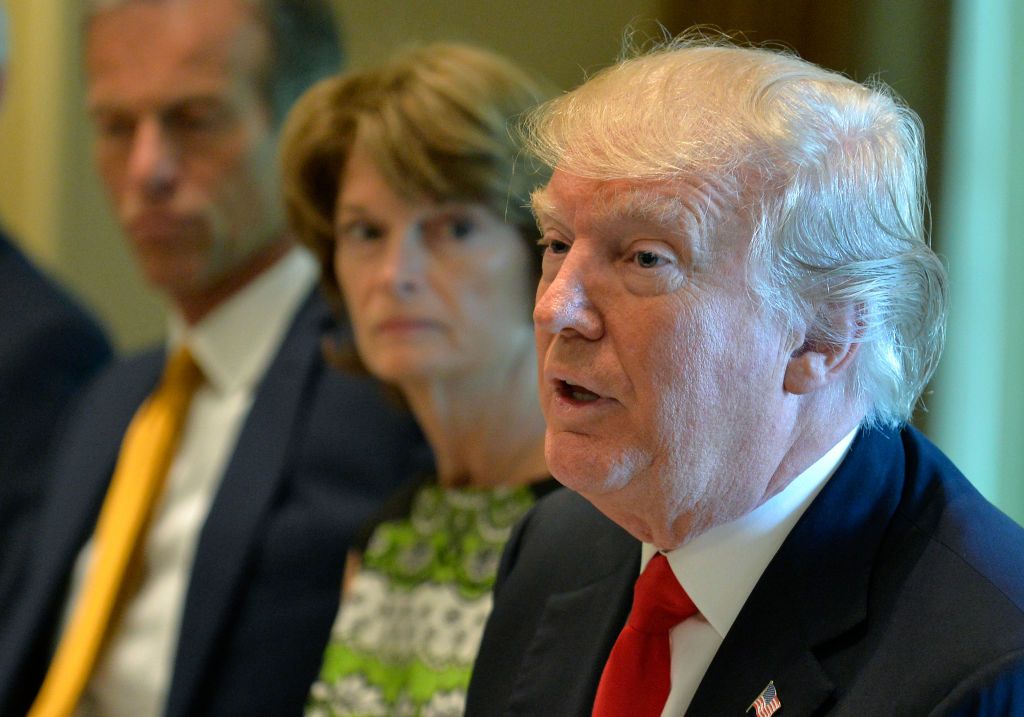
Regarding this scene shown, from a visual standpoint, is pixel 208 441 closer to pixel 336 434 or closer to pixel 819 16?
pixel 336 434

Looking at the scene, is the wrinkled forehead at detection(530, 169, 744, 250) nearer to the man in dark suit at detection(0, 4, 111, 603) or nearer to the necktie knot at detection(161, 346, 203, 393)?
the necktie knot at detection(161, 346, 203, 393)

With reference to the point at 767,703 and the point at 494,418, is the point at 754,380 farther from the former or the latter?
the point at 494,418

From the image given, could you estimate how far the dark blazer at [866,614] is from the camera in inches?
47.4

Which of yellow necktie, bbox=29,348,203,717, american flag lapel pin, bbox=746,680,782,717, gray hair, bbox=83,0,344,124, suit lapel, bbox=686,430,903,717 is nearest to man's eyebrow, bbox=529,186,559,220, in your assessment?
suit lapel, bbox=686,430,903,717

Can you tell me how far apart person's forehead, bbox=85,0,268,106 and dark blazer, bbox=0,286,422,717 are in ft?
1.96

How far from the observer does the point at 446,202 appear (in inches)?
86.3

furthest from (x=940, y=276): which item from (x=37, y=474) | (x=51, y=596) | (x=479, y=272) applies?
(x=37, y=474)

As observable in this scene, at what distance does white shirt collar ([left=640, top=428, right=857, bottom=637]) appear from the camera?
A: 141 centimetres

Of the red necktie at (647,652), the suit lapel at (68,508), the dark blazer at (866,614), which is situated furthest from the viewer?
the suit lapel at (68,508)

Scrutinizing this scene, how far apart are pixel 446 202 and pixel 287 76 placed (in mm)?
970

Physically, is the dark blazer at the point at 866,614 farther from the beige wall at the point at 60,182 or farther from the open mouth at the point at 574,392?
the beige wall at the point at 60,182

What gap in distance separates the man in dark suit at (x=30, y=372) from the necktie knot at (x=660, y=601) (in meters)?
1.89

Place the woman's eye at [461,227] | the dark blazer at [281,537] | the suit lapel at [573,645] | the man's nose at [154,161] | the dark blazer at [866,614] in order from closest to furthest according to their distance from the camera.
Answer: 1. the dark blazer at [866,614]
2. the suit lapel at [573,645]
3. the woman's eye at [461,227]
4. the dark blazer at [281,537]
5. the man's nose at [154,161]

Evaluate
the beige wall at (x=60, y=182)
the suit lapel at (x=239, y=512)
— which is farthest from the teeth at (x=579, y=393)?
the beige wall at (x=60, y=182)
